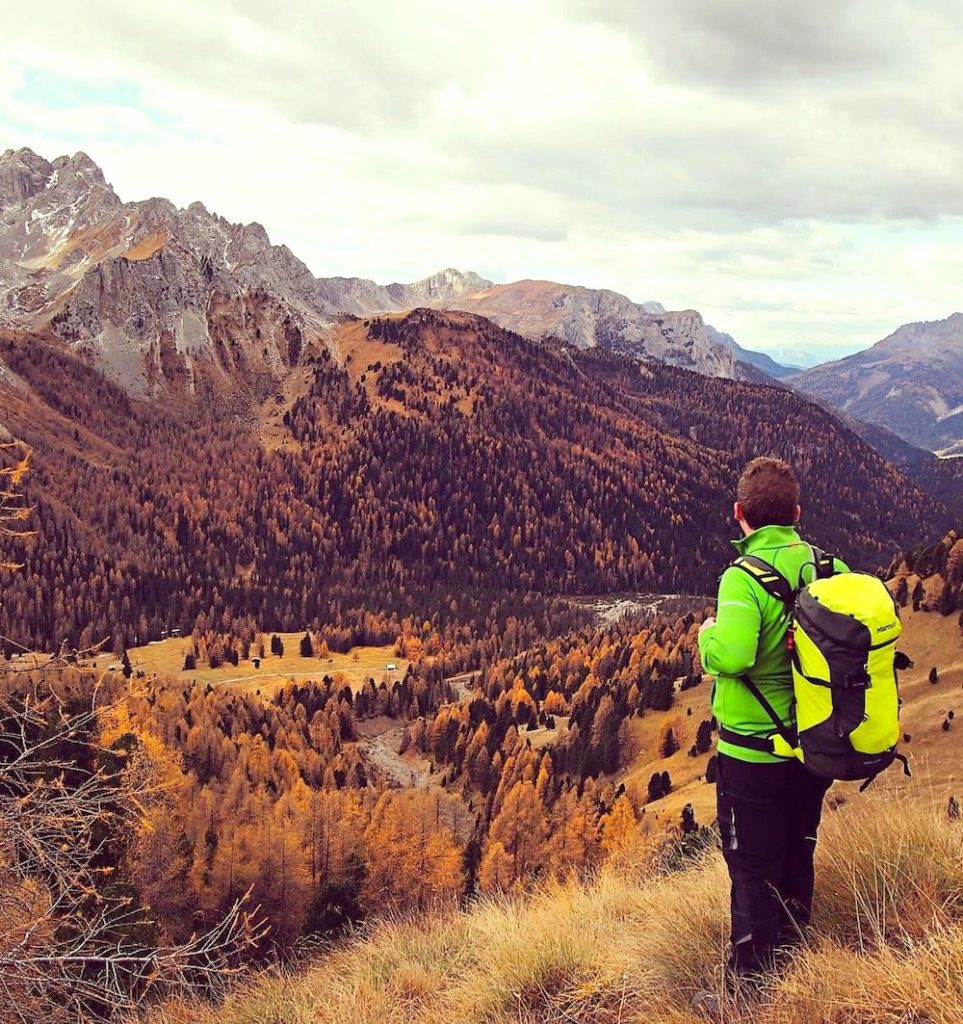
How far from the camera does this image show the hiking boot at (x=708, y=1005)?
22.5 ft

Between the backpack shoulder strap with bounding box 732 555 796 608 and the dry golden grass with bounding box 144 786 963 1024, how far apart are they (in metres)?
3.15

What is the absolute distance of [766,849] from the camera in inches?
295

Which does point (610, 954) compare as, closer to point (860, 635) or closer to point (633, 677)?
point (860, 635)

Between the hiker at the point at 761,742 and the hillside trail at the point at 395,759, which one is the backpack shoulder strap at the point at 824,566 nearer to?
the hiker at the point at 761,742

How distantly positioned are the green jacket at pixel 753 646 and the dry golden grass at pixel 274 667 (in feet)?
487

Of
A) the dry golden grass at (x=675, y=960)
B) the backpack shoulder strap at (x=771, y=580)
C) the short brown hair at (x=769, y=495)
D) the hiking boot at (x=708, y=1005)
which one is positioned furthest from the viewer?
the short brown hair at (x=769, y=495)

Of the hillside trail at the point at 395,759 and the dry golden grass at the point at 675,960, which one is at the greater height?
the dry golden grass at the point at 675,960

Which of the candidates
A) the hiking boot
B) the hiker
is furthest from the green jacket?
the hiking boot

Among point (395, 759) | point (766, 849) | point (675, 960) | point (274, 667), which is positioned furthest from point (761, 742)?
point (274, 667)

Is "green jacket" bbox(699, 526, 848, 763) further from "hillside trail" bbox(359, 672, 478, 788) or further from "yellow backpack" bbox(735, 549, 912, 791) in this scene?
"hillside trail" bbox(359, 672, 478, 788)

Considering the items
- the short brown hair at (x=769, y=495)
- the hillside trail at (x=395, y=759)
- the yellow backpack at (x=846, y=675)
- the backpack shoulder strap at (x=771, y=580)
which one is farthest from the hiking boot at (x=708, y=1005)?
the hillside trail at (x=395, y=759)

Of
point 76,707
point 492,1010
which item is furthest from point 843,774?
point 76,707

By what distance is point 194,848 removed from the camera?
6334cm

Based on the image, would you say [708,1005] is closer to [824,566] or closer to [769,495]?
[824,566]
